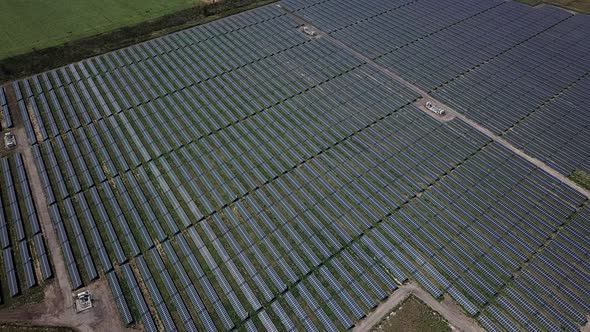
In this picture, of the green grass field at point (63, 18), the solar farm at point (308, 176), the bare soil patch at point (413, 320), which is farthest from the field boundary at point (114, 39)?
the bare soil patch at point (413, 320)

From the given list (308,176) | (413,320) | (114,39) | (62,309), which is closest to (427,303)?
(413,320)

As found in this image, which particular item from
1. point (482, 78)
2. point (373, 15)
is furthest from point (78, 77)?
point (482, 78)

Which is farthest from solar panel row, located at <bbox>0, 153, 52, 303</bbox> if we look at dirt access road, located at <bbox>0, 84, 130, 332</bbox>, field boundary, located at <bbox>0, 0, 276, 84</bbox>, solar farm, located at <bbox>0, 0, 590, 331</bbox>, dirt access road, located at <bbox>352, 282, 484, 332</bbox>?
dirt access road, located at <bbox>352, 282, 484, 332</bbox>

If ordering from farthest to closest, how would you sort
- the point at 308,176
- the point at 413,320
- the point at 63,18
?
the point at 63,18 → the point at 308,176 → the point at 413,320

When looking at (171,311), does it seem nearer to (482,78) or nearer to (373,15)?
(482,78)

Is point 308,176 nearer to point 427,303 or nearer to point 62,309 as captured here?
point 427,303

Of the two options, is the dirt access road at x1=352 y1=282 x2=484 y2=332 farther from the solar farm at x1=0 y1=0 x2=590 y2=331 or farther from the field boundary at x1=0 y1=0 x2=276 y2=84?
the field boundary at x1=0 y1=0 x2=276 y2=84
